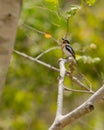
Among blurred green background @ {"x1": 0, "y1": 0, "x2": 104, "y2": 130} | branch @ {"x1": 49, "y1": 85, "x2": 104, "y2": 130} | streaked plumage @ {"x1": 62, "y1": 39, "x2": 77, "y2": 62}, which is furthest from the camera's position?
blurred green background @ {"x1": 0, "y1": 0, "x2": 104, "y2": 130}

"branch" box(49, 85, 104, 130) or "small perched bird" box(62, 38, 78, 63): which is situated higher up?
"small perched bird" box(62, 38, 78, 63)

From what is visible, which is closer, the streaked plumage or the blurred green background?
the streaked plumage

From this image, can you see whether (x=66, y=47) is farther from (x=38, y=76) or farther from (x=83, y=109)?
(x=38, y=76)

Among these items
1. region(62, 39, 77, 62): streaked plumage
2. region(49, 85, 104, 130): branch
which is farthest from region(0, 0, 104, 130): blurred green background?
region(49, 85, 104, 130): branch

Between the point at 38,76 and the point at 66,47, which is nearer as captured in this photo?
the point at 66,47

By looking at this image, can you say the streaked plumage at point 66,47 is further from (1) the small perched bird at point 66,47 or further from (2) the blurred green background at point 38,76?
(2) the blurred green background at point 38,76

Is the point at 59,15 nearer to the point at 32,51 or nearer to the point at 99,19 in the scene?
the point at 32,51

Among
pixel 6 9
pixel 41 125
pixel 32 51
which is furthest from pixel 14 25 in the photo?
pixel 41 125

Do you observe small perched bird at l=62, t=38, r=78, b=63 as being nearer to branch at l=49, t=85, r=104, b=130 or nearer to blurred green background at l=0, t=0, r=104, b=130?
branch at l=49, t=85, r=104, b=130

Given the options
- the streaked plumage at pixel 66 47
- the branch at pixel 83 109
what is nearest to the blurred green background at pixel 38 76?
the streaked plumage at pixel 66 47

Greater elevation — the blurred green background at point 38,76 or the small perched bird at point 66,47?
the blurred green background at point 38,76

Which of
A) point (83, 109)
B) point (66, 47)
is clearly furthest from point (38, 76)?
point (83, 109)

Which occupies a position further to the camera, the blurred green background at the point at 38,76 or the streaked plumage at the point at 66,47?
the blurred green background at the point at 38,76

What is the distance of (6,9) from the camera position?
0.57m
